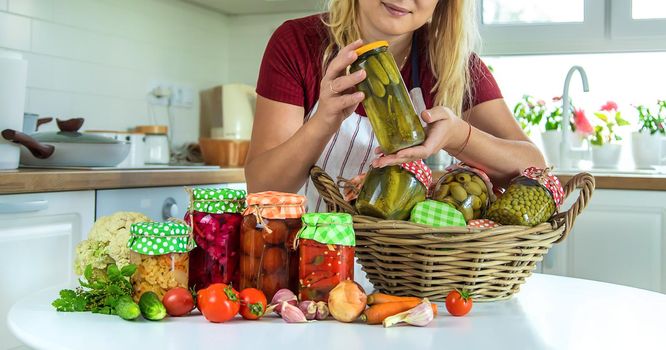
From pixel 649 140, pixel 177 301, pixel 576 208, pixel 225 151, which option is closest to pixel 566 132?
pixel 649 140

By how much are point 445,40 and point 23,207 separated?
3.56 feet

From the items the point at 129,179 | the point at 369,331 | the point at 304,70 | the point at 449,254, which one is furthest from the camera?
the point at 129,179

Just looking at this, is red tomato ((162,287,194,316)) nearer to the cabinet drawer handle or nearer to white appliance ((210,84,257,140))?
the cabinet drawer handle

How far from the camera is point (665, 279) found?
254 cm

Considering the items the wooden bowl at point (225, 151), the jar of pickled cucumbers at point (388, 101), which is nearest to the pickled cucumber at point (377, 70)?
the jar of pickled cucumbers at point (388, 101)

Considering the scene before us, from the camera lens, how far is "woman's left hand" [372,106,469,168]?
38.0 inches

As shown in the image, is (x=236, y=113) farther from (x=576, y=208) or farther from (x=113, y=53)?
(x=576, y=208)

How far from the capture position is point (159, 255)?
892mm

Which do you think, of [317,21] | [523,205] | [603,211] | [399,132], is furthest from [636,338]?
[603,211]

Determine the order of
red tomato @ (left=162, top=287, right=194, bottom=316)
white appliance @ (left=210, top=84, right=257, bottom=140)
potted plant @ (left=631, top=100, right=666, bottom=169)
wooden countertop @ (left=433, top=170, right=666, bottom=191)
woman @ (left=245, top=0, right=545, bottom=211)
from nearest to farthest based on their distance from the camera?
red tomato @ (left=162, top=287, right=194, bottom=316)
woman @ (left=245, top=0, right=545, bottom=211)
wooden countertop @ (left=433, top=170, right=666, bottom=191)
potted plant @ (left=631, top=100, right=666, bottom=169)
white appliance @ (left=210, top=84, right=257, bottom=140)

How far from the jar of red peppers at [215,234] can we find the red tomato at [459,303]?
0.86ft

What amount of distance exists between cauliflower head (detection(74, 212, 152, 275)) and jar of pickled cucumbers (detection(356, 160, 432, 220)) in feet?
0.99

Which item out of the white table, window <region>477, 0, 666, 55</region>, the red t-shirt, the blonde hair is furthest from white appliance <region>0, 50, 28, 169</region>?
window <region>477, 0, 666, 55</region>

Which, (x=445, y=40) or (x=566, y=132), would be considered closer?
(x=445, y=40)
